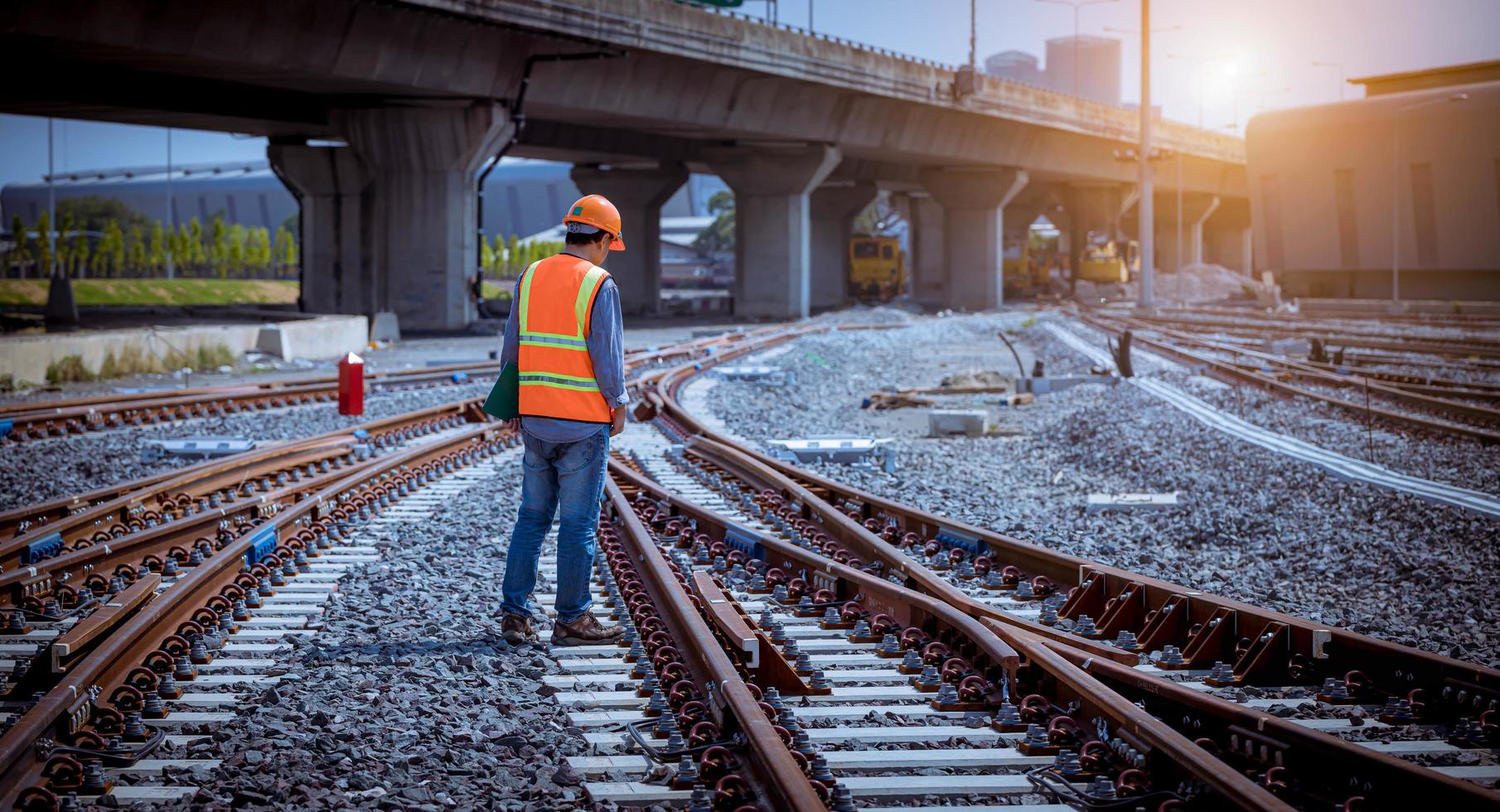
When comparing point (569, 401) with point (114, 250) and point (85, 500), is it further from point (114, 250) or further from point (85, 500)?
point (114, 250)

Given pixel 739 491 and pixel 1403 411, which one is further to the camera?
pixel 1403 411

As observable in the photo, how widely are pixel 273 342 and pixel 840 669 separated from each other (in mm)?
23043

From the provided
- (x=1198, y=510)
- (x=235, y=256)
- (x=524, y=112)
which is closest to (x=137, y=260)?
(x=235, y=256)

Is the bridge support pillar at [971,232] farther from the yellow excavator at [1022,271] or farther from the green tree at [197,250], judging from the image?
the green tree at [197,250]

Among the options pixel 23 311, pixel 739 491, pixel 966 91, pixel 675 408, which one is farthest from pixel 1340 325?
pixel 23 311

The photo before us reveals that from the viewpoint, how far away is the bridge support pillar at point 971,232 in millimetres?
58844

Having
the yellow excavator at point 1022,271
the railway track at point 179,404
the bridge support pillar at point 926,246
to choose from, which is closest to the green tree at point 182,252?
the bridge support pillar at point 926,246

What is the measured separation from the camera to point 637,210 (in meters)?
52.9

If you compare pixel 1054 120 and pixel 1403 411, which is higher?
pixel 1054 120

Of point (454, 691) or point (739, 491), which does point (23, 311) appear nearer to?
point (739, 491)

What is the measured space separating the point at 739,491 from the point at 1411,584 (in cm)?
497

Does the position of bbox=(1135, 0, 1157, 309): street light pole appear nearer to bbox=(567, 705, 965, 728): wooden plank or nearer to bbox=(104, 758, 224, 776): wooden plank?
bbox=(567, 705, 965, 728): wooden plank

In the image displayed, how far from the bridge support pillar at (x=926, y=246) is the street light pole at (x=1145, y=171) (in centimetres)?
2961

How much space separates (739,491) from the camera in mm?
11430
